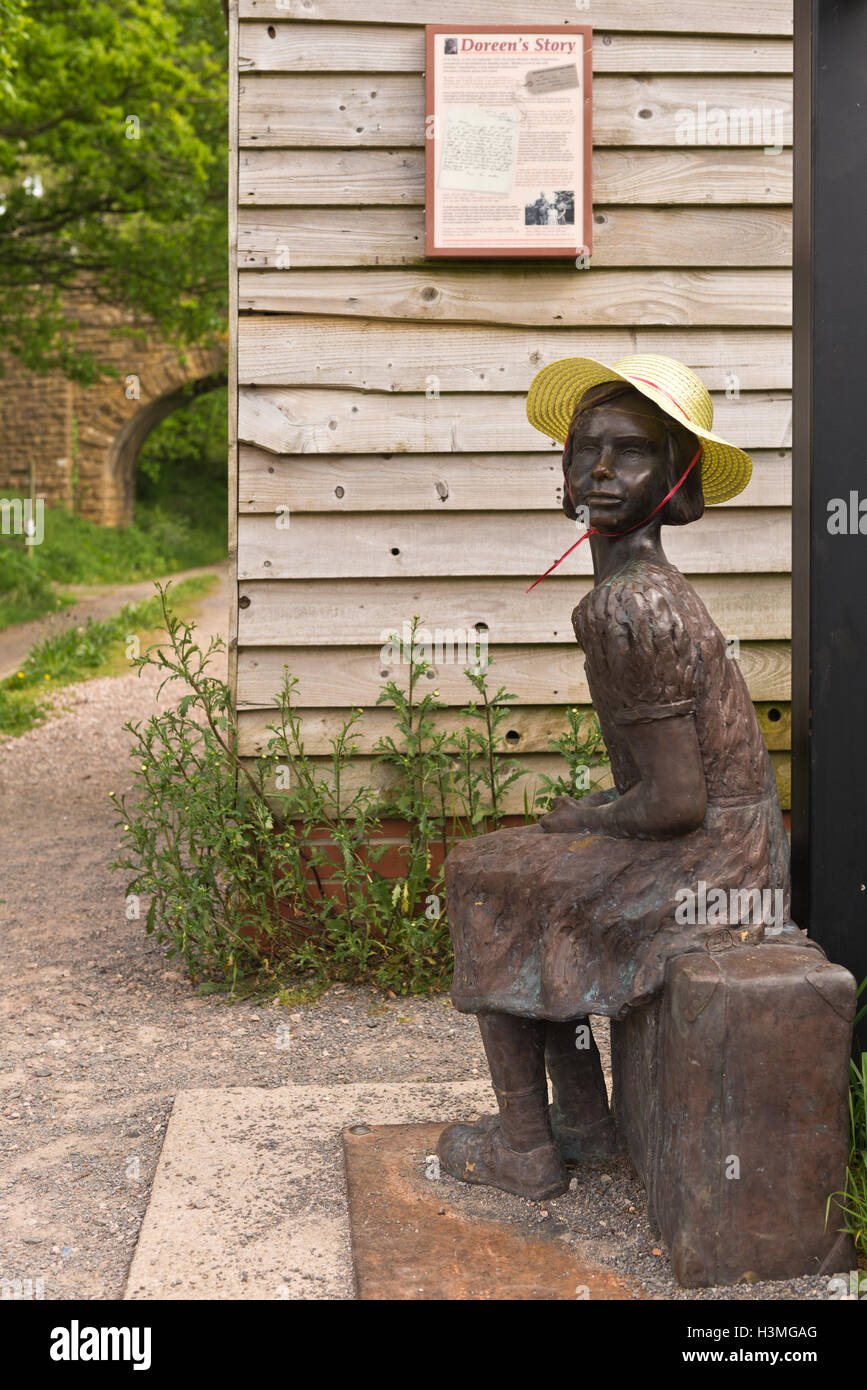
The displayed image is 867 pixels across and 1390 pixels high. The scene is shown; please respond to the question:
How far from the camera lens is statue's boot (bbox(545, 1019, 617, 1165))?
2990 millimetres

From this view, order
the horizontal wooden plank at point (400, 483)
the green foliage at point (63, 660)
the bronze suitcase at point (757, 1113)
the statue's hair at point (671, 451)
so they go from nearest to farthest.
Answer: the bronze suitcase at point (757, 1113), the statue's hair at point (671, 451), the horizontal wooden plank at point (400, 483), the green foliage at point (63, 660)

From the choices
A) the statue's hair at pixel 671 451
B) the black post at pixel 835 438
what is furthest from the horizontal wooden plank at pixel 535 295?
the statue's hair at pixel 671 451

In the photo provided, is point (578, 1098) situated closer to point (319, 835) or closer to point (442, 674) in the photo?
point (319, 835)

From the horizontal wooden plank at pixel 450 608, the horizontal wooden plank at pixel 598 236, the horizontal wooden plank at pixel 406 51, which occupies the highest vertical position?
the horizontal wooden plank at pixel 406 51

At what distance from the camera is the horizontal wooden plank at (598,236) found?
15.1 feet

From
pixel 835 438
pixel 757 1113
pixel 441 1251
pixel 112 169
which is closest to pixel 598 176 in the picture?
pixel 835 438

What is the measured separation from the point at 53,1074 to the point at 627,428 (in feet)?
8.63

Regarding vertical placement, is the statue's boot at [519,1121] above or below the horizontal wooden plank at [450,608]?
below

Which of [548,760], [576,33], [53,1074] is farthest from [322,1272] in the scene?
[576,33]

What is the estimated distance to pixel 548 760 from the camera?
15.8 feet

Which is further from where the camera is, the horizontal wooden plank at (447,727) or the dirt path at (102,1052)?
the horizontal wooden plank at (447,727)

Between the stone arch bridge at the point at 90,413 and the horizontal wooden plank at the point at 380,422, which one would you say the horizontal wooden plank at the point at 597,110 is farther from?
the stone arch bridge at the point at 90,413

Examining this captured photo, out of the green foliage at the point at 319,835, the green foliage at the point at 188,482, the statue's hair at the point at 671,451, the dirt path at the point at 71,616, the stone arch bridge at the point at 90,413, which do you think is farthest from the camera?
the green foliage at the point at 188,482

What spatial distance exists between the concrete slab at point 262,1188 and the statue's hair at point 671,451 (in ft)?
5.27
